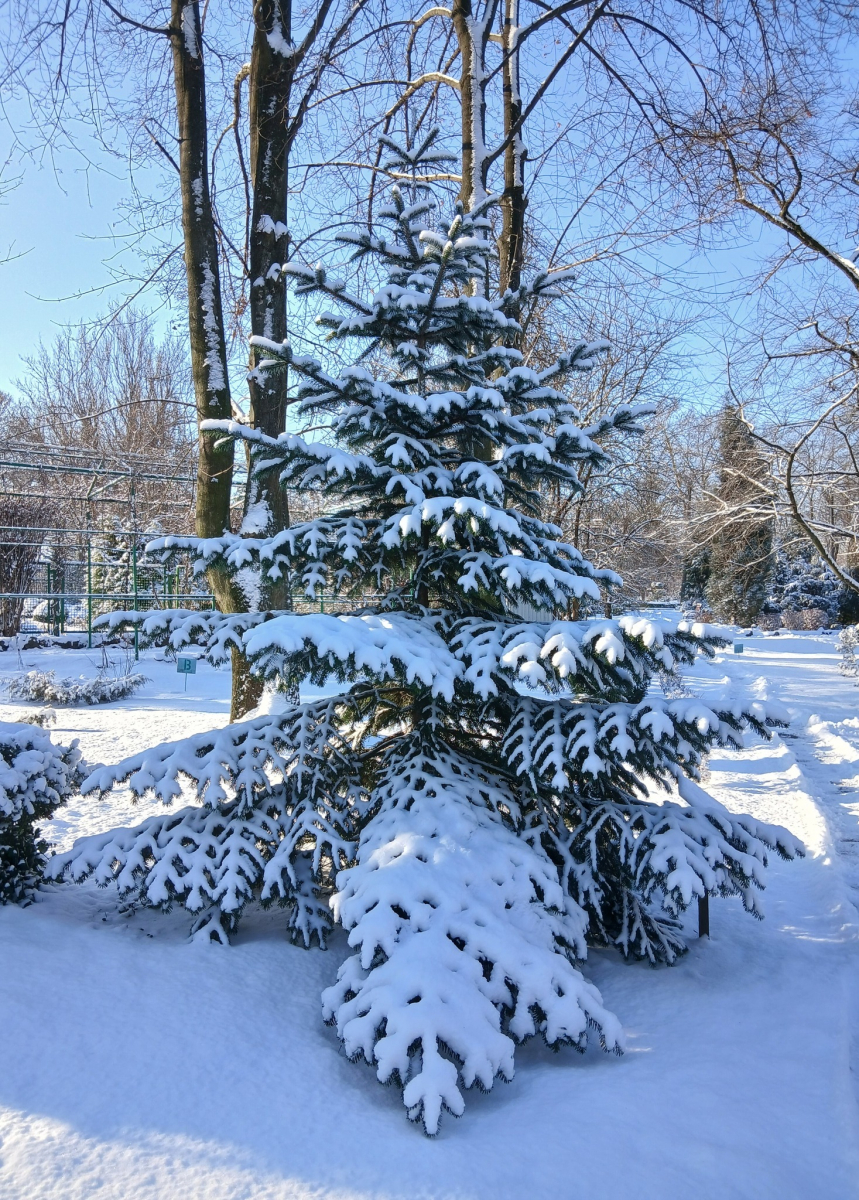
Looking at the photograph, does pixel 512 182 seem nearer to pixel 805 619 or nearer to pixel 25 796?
pixel 25 796

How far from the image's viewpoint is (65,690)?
9.86 metres

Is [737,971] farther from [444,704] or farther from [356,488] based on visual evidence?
[356,488]

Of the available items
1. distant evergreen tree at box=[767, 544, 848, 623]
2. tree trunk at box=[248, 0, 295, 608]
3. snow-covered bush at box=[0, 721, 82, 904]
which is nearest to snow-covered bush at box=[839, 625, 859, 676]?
tree trunk at box=[248, 0, 295, 608]

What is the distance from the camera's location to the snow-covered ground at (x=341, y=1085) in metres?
1.80

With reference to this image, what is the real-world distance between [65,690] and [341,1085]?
8901 millimetres

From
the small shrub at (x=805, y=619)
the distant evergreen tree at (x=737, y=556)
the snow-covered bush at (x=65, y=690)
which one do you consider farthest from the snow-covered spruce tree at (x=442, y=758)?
the small shrub at (x=805, y=619)

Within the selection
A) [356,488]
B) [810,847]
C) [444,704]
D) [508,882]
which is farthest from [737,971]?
[356,488]

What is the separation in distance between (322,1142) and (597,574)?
9.06 ft

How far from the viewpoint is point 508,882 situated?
105 inches

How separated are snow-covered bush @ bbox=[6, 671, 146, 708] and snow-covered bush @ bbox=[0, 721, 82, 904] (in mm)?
7139

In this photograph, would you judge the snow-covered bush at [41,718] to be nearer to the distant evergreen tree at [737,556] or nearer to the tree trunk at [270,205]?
the tree trunk at [270,205]

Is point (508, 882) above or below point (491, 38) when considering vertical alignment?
below

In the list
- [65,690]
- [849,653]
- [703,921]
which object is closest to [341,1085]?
[703,921]

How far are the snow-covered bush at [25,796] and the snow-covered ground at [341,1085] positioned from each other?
14 cm
